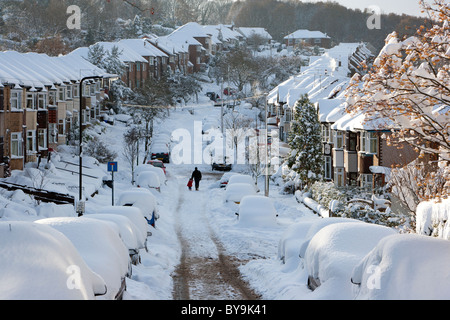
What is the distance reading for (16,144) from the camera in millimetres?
39125

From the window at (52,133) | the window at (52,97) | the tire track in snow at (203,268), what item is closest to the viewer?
the tire track in snow at (203,268)

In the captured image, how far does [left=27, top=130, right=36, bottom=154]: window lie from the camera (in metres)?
42.2

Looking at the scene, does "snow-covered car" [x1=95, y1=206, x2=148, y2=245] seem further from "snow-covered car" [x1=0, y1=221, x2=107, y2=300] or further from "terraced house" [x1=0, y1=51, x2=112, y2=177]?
"terraced house" [x1=0, y1=51, x2=112, y2=177]

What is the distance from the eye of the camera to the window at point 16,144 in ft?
127

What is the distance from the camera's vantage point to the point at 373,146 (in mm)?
39812

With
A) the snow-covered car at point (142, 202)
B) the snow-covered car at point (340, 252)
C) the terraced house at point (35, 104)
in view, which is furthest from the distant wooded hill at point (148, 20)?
the snow-covered car at point (340, 252)

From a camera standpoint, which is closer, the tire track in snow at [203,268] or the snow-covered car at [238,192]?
the tire track in snow at [203,268]

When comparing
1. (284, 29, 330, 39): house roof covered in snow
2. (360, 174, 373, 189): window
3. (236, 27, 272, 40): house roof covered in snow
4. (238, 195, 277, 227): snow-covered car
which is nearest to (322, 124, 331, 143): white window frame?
(360, 174, 373, 189): window

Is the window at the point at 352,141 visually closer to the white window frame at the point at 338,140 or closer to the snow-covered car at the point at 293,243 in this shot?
the white window frame at the point at 338,140

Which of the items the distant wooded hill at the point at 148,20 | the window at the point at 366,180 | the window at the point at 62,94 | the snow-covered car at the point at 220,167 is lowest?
the window at the point at 366,180

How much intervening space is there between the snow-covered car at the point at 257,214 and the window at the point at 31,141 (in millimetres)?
16842

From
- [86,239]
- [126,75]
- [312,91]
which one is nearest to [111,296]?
[86,239]

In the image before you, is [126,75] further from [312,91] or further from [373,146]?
[373,146]
